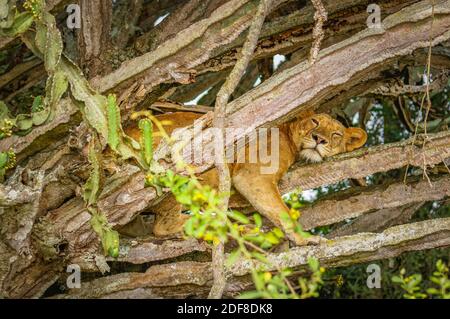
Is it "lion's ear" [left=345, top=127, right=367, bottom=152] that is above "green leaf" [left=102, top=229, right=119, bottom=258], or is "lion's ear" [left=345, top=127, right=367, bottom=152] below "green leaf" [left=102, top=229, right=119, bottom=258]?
above

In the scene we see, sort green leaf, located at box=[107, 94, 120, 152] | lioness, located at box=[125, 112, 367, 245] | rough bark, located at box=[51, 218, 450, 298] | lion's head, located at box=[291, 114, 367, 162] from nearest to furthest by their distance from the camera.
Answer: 1. green leaf, located at box=[107, 94, 120, 152]
2. rough bark, located at box=[51, 218, 450, 298]
3. lioness, located at box=[125, 112, 367, 245]
4. lion's head, located at box=[291, 114, 367, 162]

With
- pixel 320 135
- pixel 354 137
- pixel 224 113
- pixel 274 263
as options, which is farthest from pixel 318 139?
pixel 224 113

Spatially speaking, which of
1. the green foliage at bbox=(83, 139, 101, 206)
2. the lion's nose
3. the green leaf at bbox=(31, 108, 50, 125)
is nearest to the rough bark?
the green foliage at bbox=(83, 139, 101, 206)

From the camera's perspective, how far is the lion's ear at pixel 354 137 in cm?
620

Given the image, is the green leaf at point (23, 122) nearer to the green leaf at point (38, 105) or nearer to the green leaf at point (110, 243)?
the green leaf at point (38, 105)

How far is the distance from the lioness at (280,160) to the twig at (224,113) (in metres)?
1.13

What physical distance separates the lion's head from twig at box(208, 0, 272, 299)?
1.83 metres

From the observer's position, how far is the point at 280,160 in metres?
5.73

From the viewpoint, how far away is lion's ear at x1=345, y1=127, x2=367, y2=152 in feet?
20.4

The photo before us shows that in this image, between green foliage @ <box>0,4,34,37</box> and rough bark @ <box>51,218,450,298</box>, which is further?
rough bark @ <box>51,218,450,298</box>

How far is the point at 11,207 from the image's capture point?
4430 millimetres

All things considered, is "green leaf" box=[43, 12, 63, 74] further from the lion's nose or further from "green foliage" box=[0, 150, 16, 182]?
the lion's nose

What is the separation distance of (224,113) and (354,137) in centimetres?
239

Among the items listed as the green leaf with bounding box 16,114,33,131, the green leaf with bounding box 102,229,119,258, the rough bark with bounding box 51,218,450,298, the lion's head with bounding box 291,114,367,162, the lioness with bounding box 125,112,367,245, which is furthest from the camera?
the lion's head with bounding box 291,114,367,162
